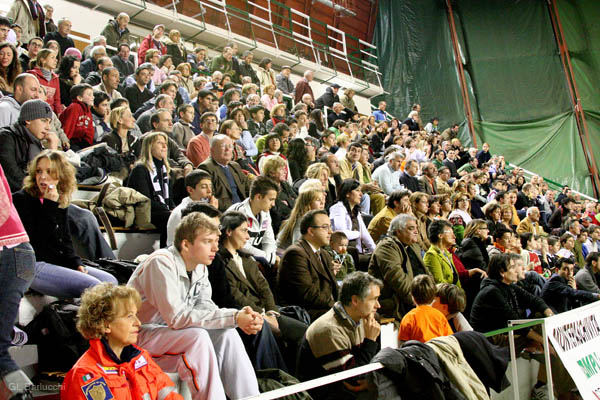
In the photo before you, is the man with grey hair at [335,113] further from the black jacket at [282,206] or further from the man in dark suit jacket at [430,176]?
the black jacket at [282,206]

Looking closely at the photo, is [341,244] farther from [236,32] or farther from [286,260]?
[236,32]

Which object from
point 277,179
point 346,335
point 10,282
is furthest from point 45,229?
point 277,179

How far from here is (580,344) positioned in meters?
3.64

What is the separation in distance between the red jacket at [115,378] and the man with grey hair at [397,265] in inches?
93.6

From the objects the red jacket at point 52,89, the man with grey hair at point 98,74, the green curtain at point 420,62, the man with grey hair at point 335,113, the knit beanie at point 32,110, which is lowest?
the knit beanie at point 32,110

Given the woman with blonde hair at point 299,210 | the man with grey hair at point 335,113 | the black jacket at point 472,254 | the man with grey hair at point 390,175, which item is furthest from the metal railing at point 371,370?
the man with grey hair at point 335,113

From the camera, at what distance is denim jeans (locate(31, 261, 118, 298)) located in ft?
9.72

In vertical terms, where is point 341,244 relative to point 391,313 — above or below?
above

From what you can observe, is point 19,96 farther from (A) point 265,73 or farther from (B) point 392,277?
(A) point 265,73

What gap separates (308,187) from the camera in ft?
16.8

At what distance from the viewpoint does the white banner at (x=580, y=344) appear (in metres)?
3.38

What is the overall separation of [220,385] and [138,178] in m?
2.53

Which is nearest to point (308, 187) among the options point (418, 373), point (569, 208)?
point (418, 373)

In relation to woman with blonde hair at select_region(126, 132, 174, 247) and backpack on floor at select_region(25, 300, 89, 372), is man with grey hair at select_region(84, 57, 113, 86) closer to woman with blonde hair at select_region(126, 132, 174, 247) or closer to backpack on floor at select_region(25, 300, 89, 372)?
woman with blonde hair at select_region(126, 132, 174, 247)
